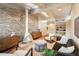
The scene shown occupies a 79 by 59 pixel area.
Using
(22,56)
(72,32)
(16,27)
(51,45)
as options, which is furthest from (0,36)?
(72,32)

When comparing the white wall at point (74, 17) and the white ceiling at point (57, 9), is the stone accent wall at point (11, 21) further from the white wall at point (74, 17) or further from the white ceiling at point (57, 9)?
the white wall at point (74, 17)

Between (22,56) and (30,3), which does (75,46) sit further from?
(30,3)

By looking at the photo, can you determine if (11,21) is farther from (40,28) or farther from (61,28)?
(61,28)

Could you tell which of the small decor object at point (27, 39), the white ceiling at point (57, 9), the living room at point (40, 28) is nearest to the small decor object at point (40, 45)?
the living room at point (40, 28)

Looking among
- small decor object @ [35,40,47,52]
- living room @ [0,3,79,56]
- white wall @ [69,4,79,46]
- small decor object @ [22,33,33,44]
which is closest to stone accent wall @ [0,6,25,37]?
living room @ [0,3,79,56]

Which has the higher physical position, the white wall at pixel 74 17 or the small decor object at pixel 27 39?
the white wall at pixel 74 17

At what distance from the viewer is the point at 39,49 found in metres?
1.94

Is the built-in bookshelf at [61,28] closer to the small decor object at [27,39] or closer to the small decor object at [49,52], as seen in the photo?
the small decor object at [49,52]

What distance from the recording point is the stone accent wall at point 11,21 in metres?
1.91

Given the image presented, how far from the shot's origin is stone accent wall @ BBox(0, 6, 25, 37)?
191 centimetres

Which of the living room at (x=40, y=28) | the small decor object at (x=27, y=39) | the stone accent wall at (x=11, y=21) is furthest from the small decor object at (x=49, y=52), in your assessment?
the stone accent wall at (x=11, y=21)

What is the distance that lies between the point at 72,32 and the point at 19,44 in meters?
0.83

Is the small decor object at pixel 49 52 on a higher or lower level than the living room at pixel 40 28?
lower

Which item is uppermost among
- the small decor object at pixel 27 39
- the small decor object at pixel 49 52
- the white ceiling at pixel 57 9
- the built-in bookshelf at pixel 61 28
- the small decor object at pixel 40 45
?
the white ceiling at pixel 57 9
